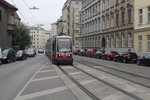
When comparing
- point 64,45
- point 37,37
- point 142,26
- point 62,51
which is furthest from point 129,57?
point 37,37

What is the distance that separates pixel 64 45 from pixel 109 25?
1329 inches

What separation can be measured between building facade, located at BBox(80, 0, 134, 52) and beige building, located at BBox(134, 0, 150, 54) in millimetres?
2259

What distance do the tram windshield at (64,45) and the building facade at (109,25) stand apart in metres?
20.2

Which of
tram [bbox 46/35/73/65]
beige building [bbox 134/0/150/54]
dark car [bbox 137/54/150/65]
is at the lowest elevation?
dark car [bbox 137/54/150/65]

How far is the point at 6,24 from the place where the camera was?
188 feet

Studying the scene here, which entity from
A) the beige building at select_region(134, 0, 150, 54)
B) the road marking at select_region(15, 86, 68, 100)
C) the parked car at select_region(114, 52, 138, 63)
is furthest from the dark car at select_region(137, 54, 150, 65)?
the road marking at select_region(15, 86, 68, 100)

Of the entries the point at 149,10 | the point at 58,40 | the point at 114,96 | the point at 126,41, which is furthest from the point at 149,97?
the point at 126,41

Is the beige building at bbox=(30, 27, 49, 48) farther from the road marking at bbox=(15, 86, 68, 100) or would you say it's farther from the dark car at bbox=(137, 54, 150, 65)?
the road marking at bbox=(15, 86, 68, 100)

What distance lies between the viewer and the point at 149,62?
32.2 metres

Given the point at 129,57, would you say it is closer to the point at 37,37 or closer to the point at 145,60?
the point at 145,60

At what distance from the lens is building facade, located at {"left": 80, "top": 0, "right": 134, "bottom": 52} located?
51388 mm

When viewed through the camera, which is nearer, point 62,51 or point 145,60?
point 62,51

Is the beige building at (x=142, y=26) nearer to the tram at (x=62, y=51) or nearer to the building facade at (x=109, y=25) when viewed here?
the building facade at (x=109, y=25)

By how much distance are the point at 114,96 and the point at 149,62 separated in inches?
860
